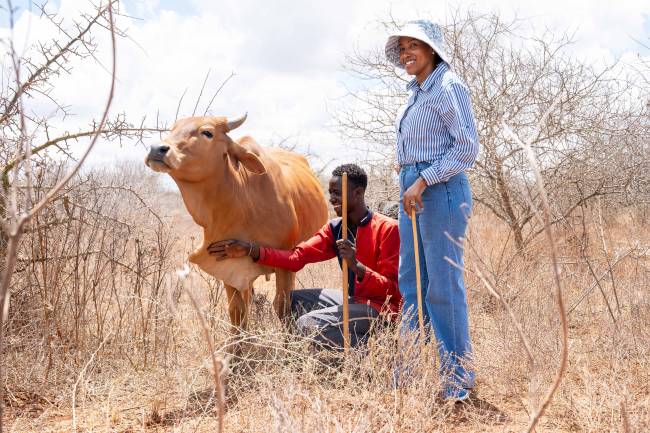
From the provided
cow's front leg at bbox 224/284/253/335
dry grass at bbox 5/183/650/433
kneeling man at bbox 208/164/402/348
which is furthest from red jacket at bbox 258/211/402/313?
cow's front leg at bbox 224/284/253/335

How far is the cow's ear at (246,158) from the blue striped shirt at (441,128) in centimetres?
137

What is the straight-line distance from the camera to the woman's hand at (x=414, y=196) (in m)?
3.64

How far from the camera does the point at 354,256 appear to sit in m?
4.12

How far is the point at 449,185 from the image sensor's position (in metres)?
3.73

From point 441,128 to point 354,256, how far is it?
902 millimetres

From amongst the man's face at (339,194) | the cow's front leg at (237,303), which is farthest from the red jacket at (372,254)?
the cow's front leg at (237,303)

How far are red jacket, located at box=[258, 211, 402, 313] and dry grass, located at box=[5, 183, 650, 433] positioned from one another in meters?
0.41

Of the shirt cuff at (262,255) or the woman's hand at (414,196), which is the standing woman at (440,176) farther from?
the shirt cuff at (262,255)

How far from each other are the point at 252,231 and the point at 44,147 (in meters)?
1.45

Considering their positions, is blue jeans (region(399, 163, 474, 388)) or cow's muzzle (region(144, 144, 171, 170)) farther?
cow's muzzle (region(144, 144, 171, 170))

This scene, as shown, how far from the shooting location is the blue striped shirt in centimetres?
363

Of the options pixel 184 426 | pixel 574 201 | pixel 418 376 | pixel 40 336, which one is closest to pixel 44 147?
pixel 40 336

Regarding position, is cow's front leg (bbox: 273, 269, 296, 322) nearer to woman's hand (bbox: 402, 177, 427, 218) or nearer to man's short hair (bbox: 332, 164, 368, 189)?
man's short hair (bbox: 332, 164, 368, 189)

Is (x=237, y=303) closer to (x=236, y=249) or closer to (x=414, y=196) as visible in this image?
(x=236, y=249)
